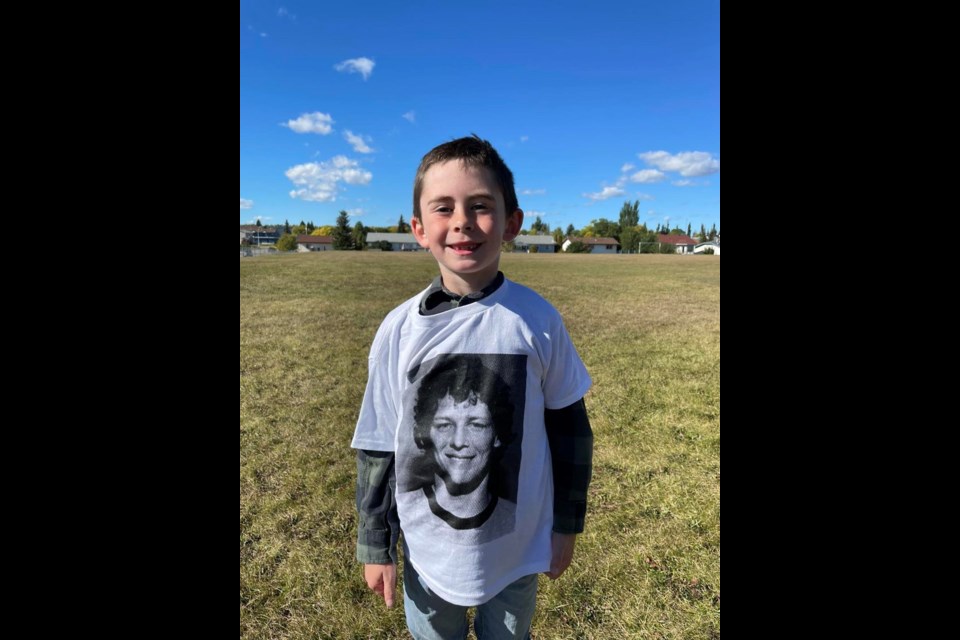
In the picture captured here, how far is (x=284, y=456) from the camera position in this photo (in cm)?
420

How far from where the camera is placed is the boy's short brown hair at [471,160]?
50.4 inches

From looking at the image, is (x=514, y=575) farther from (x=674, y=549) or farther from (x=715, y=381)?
(x=715, y=381)

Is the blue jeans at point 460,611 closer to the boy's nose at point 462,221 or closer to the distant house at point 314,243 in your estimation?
the boy's nose at point 462,221

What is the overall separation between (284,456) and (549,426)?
11.8 feet

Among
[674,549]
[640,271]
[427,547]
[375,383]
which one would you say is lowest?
[674,549]

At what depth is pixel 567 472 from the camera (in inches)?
58.2

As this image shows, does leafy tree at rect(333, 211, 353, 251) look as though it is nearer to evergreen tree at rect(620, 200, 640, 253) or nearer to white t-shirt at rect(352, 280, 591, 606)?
evergreen tree at rect(620, 200, 640, 253)

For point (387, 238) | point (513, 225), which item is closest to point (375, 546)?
point (513, 225)

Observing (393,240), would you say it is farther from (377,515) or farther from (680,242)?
(680,242)

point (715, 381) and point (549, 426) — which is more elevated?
point (549, 426)

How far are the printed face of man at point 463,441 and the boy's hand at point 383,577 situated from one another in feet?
1.46

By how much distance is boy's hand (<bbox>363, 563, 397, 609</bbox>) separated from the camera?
1.51 meters

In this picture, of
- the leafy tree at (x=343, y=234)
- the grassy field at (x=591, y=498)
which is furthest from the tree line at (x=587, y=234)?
the grassy field at (x=591, y=498)
